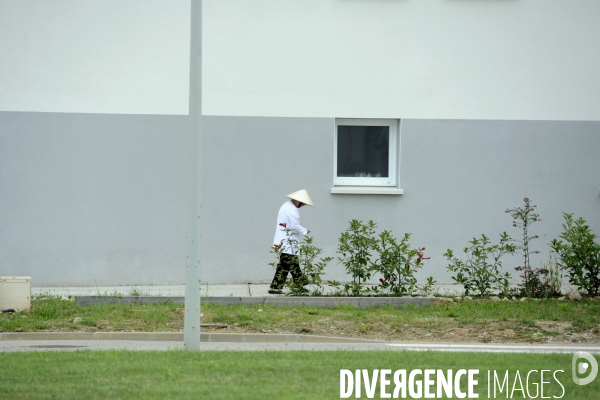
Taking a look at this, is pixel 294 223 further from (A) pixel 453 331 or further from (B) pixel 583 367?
(B) pixel 583 367

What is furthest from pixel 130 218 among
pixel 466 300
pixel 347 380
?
pixel 347 380

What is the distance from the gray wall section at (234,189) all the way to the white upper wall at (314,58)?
1.35ft

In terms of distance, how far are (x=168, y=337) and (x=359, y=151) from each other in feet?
24.4

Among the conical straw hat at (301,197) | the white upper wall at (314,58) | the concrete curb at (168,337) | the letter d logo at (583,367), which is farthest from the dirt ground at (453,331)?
the white upper wall at (314,58)

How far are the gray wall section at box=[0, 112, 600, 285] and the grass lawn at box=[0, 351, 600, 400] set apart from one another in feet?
25.3

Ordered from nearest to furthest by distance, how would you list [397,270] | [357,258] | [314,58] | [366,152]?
[397,270]
[357,258]
[314,58]
[366,152]

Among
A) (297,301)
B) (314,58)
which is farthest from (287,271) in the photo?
(314,58)

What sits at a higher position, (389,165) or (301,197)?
(389,165)

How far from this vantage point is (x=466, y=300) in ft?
41.4

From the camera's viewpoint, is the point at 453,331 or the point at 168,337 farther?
the point at 453,331

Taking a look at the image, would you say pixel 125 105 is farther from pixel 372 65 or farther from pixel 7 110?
pixel 372 65

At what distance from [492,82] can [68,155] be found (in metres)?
8.57

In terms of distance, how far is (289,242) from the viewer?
1334 cm

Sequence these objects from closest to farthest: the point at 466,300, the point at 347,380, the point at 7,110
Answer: the point at 347,380
the point at 466,300
the point at 7,110
